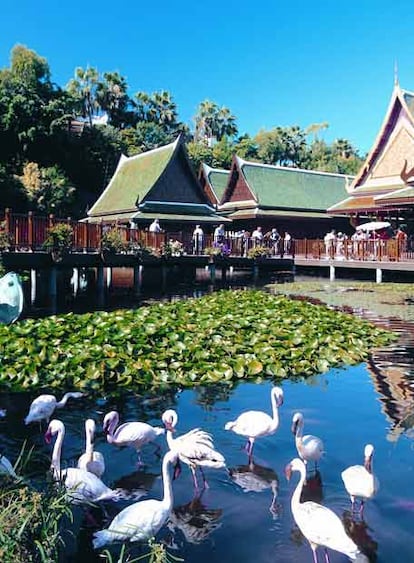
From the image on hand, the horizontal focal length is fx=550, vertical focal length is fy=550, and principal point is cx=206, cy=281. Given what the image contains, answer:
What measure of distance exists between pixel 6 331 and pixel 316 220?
27.1m

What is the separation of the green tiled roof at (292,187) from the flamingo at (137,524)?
2928cm

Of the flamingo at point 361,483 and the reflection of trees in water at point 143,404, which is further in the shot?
the reflection of trees in water at point 143,404

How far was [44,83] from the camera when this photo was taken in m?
42.8

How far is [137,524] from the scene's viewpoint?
3.88 metres

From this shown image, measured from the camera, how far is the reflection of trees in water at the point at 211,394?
751cm

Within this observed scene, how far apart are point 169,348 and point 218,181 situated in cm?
3078

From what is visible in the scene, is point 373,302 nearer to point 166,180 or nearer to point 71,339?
point 71,339

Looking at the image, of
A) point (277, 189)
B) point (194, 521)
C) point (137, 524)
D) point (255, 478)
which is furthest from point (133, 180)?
point (137, 524)

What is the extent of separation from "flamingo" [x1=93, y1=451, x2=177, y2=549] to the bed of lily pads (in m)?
3.97

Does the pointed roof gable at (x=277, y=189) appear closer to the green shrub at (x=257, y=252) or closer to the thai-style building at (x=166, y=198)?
the thai-style building at (x=166, y=198)

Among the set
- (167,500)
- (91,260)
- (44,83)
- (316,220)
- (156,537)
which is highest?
(44,83)

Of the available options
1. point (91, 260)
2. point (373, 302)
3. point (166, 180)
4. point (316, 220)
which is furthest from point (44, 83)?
point (373, 302)

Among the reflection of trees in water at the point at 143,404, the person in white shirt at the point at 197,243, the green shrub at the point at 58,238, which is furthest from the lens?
the person in white shirt at the point at 197,243

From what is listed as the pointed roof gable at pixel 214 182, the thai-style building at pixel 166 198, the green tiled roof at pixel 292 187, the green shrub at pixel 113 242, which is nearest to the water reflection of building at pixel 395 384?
the green shrub at pixel 113 242
